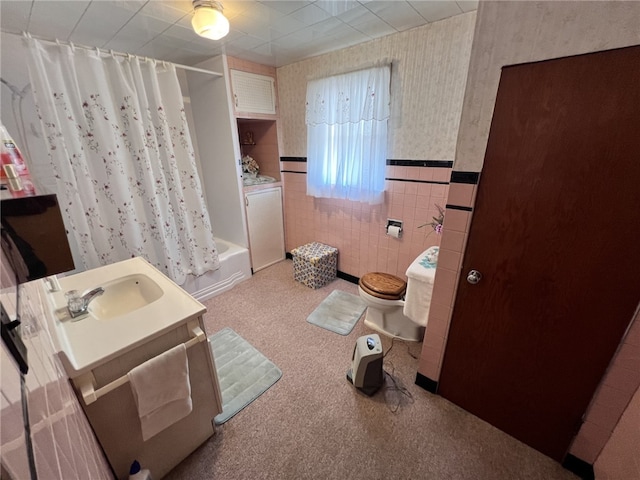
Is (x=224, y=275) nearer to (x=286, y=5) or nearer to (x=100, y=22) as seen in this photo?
(x=100, y=22)

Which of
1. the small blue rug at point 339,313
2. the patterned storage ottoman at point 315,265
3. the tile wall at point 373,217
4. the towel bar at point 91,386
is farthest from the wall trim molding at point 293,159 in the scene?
the towel bar at point 91,386

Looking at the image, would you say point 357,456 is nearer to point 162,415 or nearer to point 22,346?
point 162,415

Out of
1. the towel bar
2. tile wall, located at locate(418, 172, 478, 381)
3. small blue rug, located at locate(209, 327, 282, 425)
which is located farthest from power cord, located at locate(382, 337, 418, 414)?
the towel bar

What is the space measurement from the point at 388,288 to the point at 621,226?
1.31m

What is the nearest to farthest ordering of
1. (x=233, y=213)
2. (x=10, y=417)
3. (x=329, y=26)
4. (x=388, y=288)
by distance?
(x=10, y=417) < (x=329, y=26) < (x=388, y=288) < (x=233, y=213)

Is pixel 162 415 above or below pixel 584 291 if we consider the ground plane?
below

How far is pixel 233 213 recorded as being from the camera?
293 centimetres

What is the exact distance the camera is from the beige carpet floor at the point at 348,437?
49.2 inches

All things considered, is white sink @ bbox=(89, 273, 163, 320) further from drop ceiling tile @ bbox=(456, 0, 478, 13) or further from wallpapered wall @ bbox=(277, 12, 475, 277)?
drop ceiling tile @ bbox=(456, 0, 478, 13)

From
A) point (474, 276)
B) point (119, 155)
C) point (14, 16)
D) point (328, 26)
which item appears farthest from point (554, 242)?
point (14, 16)

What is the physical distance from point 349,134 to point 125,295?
2021mm

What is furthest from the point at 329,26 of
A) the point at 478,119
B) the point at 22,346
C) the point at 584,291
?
the point at 22,346

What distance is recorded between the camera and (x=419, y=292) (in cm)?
167

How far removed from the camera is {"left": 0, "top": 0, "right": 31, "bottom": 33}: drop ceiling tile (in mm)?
1378
